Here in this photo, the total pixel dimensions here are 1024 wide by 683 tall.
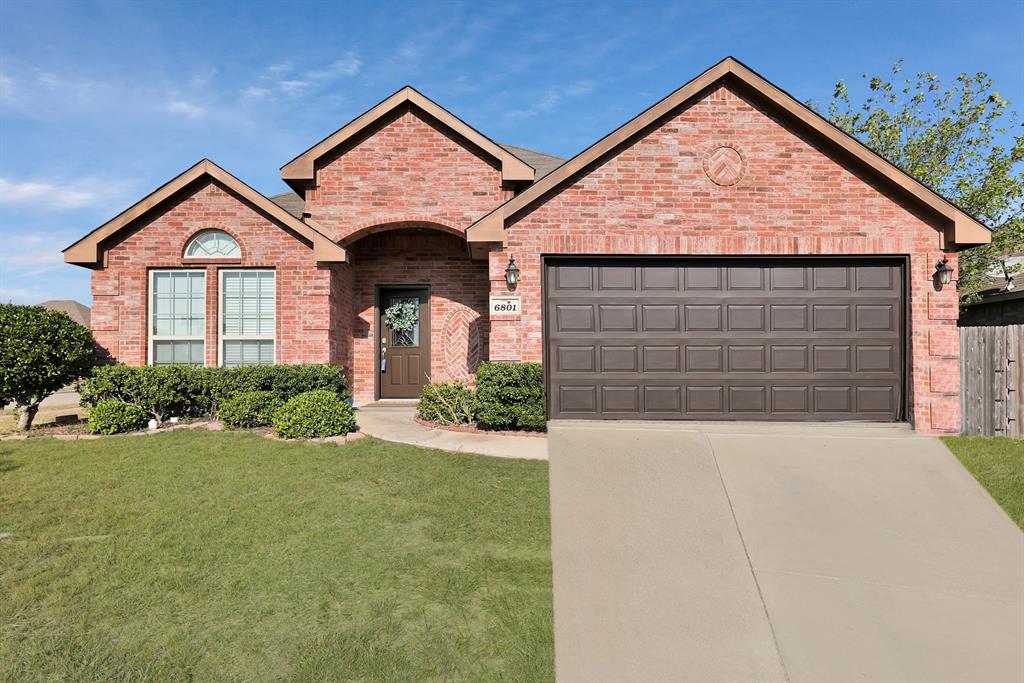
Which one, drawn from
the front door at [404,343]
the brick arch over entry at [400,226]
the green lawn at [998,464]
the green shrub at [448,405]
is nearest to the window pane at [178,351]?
the brick arch over entry at [400,226]

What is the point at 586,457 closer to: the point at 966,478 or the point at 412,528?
the point at 412,528

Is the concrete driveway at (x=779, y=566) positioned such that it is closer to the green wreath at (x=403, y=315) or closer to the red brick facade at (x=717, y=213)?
the red brick facade at (x=717, y=213)

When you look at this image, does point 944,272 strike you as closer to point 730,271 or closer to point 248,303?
point 730,271

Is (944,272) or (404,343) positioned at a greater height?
(944,272)

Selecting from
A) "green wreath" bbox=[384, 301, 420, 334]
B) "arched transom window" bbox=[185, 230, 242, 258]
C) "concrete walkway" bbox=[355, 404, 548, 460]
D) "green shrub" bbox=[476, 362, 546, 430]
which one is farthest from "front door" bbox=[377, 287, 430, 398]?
"green shrub" bbox=[476, 362, 546, 430]

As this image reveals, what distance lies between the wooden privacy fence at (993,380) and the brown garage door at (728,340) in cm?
95

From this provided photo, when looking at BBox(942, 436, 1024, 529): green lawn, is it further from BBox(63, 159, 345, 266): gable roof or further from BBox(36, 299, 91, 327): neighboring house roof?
BBox(36, 299, 91, 327): neighboring house roof

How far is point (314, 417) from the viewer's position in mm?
7887

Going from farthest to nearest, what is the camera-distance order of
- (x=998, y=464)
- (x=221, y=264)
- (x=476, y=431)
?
(x=221, y=264)
(x=476, y=431)
(x=998, y=464)

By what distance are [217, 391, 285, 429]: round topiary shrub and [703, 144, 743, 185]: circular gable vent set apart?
817cm

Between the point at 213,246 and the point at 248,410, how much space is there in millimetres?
3818

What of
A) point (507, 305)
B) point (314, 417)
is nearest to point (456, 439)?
point (314, 417)

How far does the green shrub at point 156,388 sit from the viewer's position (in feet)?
29.7

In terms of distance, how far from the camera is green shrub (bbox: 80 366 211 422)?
905 centimetres
